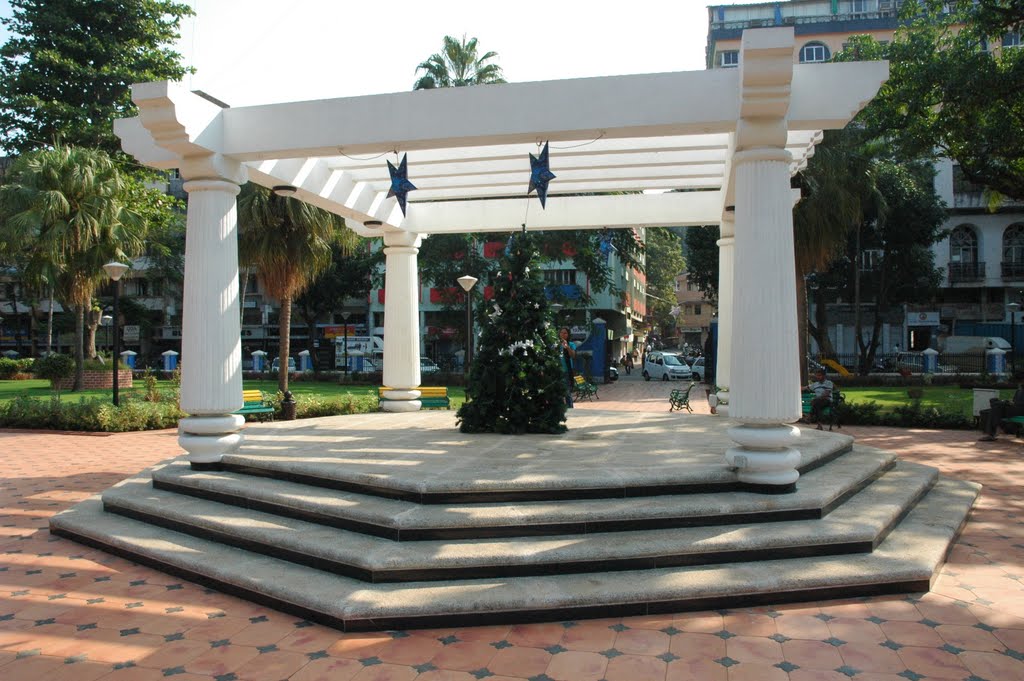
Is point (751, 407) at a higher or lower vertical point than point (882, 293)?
lower

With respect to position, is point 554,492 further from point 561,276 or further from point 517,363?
point 561,276

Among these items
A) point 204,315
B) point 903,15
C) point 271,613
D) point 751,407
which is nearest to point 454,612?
point 271,613

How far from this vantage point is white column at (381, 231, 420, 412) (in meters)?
11.9

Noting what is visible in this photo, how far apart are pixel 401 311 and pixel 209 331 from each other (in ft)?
16.0

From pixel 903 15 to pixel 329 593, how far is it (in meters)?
19.4

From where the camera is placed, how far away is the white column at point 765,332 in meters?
5.88

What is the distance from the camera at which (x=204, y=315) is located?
23.8ft

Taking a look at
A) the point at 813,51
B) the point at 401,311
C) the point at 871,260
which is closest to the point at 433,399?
the point at 401,311

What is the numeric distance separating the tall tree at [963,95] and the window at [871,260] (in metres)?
19.0

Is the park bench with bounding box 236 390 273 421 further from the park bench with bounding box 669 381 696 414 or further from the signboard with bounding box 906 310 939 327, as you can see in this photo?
the signboard with bounding box 906 310 939 327

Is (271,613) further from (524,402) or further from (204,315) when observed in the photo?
(524,402)

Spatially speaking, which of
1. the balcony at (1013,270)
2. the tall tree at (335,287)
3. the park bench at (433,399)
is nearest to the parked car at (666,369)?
the tall tree at (335,287)

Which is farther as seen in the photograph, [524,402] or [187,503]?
[524,402]

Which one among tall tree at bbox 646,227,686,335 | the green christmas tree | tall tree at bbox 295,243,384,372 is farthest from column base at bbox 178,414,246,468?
tall tree at bbox 646,227,686,335
